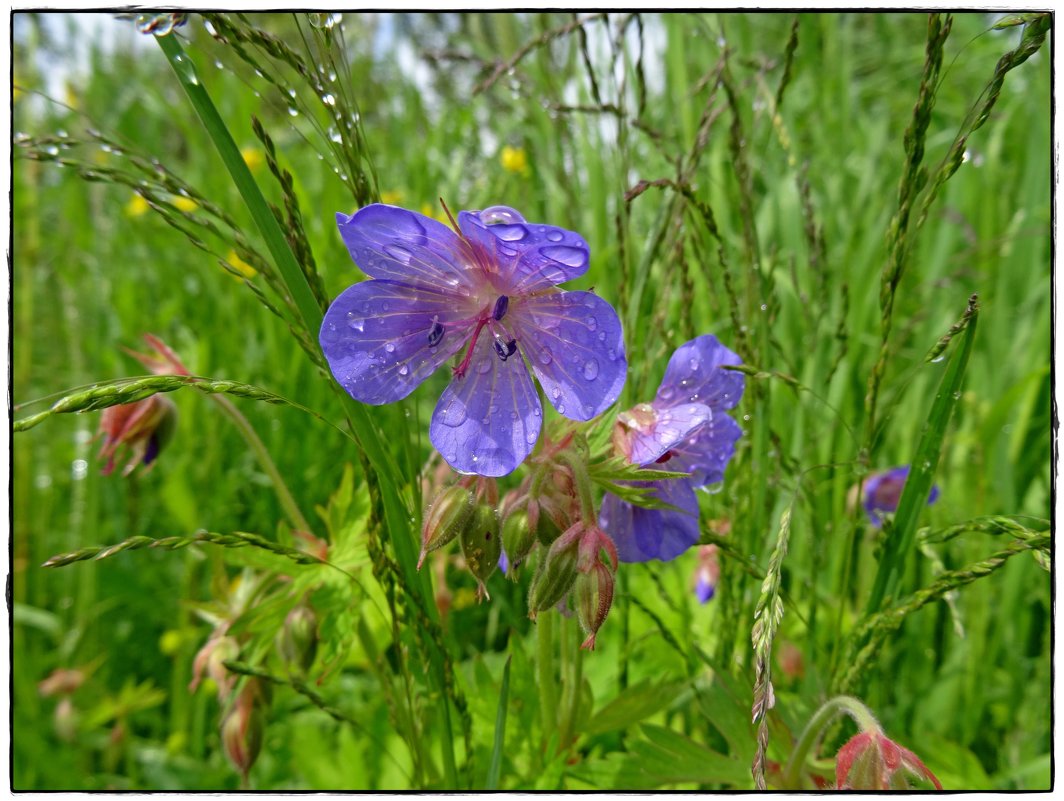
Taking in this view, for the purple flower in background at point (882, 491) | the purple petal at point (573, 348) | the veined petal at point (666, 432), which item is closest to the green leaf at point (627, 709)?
the veined petal at point (666, 432)

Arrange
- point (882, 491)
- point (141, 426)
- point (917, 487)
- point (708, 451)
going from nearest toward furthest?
point (917, 487)
point (708, 451)
point (141, 426)
point (882, 491)

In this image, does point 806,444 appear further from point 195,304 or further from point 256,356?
point 195,304

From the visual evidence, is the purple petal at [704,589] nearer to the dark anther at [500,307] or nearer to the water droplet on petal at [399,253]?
the dark anther at [500,307]

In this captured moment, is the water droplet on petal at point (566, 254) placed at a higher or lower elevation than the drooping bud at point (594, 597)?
higher

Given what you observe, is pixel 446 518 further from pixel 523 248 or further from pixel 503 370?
pixel 523 248

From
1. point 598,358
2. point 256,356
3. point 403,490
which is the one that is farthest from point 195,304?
point 598,358

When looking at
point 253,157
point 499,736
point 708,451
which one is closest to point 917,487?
point 708,451
